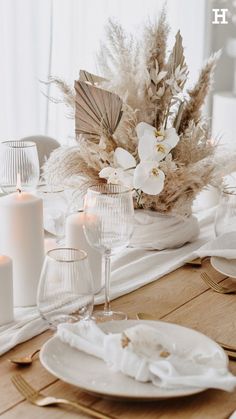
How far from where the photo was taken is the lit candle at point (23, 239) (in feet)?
4.65

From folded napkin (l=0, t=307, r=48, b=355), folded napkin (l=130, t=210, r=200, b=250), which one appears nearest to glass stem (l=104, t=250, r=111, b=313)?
folded napkin (l=0, t=307, r=48, b=355)

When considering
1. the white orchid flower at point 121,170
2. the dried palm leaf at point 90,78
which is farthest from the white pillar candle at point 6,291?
the dried palm leaf at point 90,78

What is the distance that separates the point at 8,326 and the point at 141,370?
325 millimetres

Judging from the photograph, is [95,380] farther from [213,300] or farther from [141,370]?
[213,300]

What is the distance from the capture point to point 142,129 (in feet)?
5.49

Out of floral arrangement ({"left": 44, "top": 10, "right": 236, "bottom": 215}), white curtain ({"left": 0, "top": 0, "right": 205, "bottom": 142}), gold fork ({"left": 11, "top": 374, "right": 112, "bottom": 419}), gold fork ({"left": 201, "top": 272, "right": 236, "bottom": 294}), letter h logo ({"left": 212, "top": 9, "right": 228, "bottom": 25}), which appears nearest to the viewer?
gold fork ({"left": 11, "top": 374, "right": 112, "bottom": 419})

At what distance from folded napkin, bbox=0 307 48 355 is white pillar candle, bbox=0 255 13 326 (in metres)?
0.02

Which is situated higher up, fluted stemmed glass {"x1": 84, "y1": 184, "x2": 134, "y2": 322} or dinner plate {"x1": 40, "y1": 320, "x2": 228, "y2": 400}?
fluted stemmed glass {"x1": 84, "y1": 184, "x2": 134, "y2": 322}

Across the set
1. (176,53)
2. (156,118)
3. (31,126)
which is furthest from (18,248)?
(31,126)

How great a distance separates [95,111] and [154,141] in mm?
154

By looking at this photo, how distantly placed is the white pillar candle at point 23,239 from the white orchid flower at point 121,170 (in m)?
0.27

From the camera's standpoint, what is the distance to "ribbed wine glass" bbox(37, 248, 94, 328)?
4.00 ft

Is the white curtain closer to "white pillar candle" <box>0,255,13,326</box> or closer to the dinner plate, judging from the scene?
"white pillar candle" <box>0,255,13,326</box>

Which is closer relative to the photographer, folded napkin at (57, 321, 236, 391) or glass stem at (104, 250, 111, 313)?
folded napkin at (57, 321, 236, 391)
